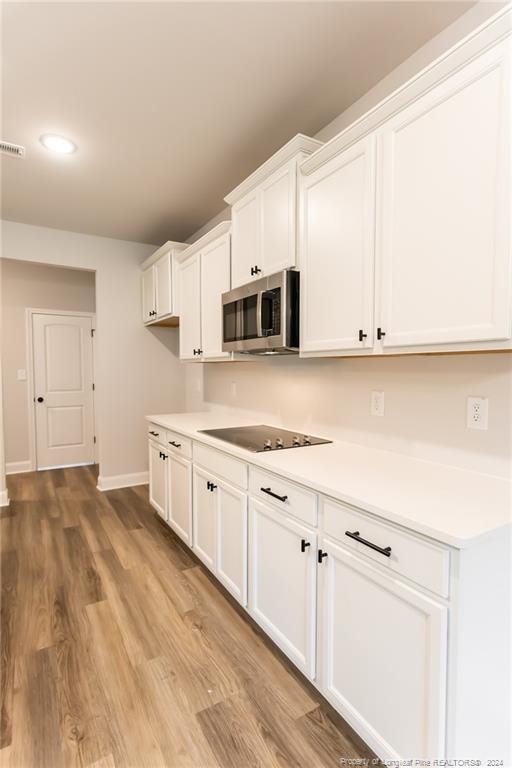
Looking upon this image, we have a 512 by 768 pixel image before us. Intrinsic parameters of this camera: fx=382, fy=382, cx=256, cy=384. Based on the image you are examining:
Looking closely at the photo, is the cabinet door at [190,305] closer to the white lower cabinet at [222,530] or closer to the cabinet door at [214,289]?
the cabinet door at [214,289]

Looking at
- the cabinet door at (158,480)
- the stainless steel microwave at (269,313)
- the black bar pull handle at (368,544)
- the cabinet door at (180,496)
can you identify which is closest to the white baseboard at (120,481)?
the cabinet door at (158,480)

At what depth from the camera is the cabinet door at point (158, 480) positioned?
10.0ft

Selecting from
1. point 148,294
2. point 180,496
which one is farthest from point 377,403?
point 148,294

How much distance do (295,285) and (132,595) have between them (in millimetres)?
2018

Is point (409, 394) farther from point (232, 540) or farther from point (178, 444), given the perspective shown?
point (178, 444)

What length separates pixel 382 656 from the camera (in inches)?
46.8

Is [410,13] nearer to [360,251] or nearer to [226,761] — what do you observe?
[360,251]

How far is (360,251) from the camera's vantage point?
63.4 inches

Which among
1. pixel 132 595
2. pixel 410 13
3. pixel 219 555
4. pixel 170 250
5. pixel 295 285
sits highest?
pixel 410 13

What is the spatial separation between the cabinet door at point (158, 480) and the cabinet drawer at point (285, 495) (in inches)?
54.9

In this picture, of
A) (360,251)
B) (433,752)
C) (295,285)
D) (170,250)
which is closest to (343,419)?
(295,285)

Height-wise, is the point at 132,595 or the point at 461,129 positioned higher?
the point at 461,129

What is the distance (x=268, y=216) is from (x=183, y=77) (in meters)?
0.75

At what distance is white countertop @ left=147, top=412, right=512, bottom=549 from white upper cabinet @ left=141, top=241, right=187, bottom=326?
1942mm
